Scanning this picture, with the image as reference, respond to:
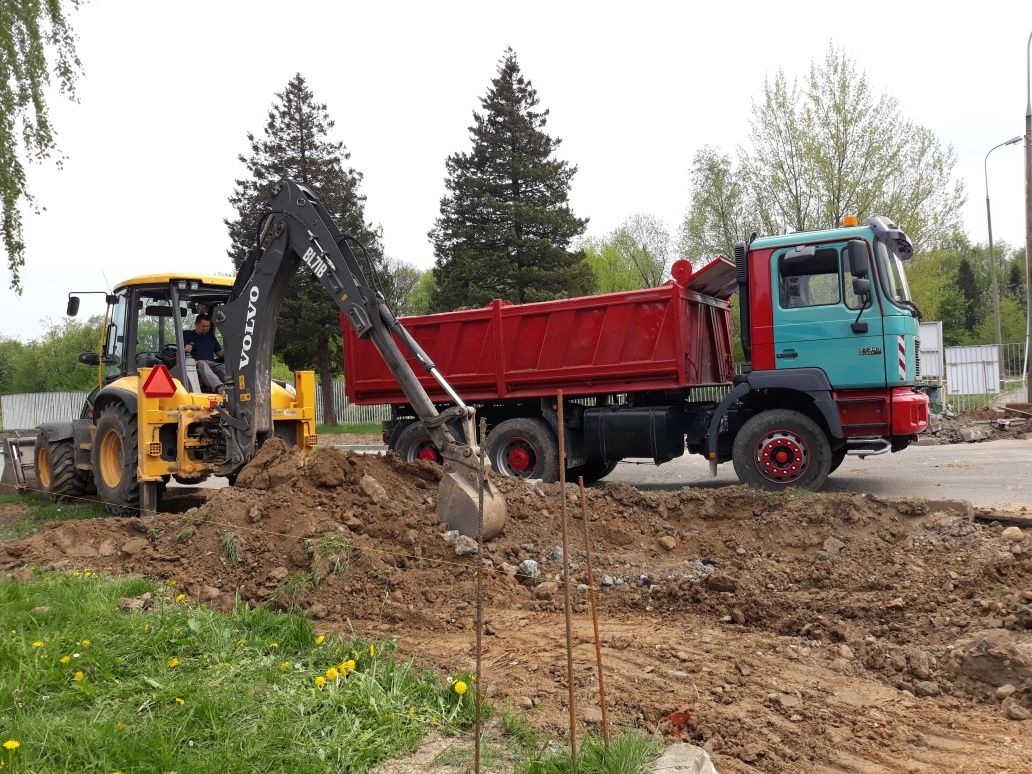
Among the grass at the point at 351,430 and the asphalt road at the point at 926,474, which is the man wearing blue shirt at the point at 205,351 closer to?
the asphalt road at the point at 926,474

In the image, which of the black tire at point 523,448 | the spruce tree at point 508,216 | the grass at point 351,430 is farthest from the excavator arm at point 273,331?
the spruce tree at point 508,216

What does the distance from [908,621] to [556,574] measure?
232 centimetres

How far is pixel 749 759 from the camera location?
3.04 metres

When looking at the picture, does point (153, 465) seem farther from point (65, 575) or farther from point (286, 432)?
point (65, 575)

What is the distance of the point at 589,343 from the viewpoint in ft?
33.6

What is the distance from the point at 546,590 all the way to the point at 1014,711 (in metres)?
2.75

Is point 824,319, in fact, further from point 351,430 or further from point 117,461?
point 351,430

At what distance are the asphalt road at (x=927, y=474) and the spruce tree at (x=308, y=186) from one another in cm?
1686

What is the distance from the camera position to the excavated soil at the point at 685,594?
340cm

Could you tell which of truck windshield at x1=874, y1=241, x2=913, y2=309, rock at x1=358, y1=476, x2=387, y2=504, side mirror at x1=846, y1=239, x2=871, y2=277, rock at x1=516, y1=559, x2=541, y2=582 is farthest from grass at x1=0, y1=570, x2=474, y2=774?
truck windshield at x1=874, y1=241, x2=913, y2=309

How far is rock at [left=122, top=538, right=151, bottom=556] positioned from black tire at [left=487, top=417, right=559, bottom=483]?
15.6ft

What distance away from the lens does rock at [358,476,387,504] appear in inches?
264

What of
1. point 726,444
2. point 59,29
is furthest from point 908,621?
point 59,29

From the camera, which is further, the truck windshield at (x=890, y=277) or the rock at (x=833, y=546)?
the truck windshield at (x=890, y=277)
